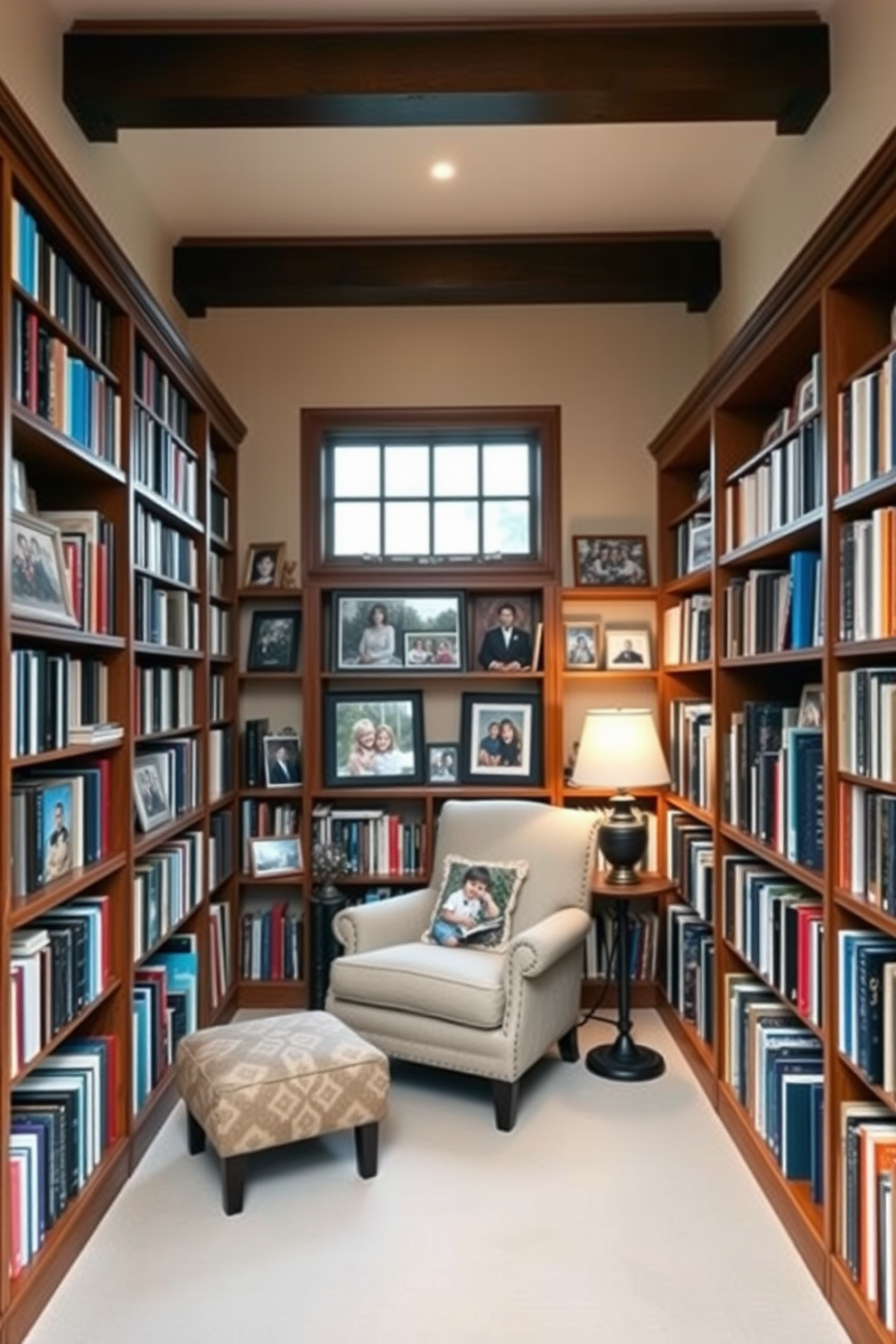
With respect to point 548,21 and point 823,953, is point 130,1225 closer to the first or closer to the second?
point 823,953

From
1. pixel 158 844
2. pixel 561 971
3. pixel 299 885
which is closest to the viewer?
pixel 158 844

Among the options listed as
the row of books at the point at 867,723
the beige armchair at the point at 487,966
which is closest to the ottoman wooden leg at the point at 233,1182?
the beige armchair at the point at 487,966

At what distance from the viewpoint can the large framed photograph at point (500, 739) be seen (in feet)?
12.9

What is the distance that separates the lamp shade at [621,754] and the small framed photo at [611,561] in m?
0.86

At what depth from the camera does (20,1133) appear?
2.05 metres

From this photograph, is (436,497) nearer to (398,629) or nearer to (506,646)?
(398,629)

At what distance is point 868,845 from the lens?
1978mm

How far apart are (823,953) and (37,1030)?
5.99ft

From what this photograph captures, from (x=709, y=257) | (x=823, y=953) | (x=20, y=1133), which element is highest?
(x=709, y=257)

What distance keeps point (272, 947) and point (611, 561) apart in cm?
225

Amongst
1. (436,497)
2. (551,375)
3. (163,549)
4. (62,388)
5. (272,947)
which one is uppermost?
(551,375)

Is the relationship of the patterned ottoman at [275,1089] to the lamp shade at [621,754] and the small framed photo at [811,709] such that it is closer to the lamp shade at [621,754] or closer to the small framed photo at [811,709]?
the lamp shade at [621,754]

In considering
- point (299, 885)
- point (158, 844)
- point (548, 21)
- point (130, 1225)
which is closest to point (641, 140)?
point (548, 21)

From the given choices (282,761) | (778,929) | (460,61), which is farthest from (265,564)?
(778,929)
